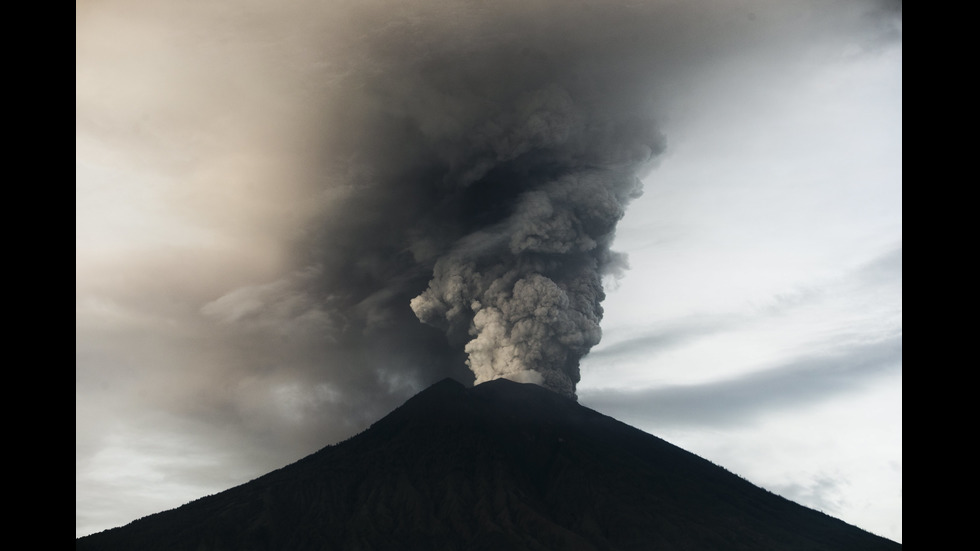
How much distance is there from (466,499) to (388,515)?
23.4 ft

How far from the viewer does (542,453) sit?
9156 cm

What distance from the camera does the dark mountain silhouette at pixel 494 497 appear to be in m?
76.2

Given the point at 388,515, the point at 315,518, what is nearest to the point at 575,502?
the point at 388,515

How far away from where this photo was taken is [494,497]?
8206cm

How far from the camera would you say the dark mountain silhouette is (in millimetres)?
76250
